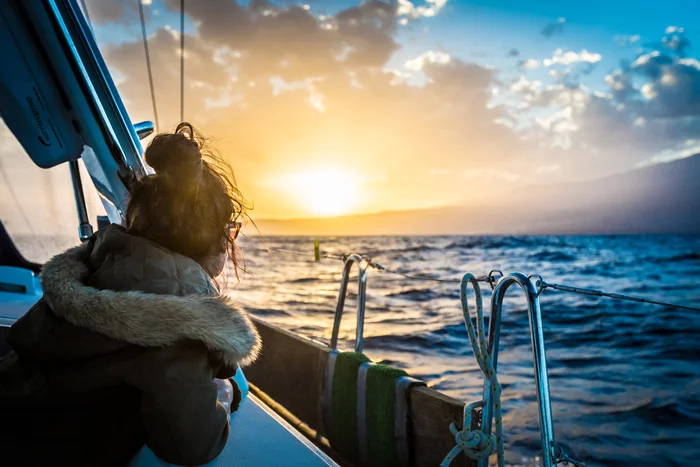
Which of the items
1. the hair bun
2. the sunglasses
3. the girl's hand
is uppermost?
the hair bun

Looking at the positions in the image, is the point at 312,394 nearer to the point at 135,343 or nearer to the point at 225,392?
the point at 225,392

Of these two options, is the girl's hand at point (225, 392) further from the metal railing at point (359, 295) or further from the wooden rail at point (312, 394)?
the metal railing at point (359, 295)

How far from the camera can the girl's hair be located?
4.58ft

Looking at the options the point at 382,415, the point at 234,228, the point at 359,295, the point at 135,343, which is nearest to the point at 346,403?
the point at 382,415

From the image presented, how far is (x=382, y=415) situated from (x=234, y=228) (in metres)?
1.54

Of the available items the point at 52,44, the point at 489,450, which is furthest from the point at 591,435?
the point at 52,44

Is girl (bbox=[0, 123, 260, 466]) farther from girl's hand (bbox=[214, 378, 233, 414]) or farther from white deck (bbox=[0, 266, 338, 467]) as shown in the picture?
girl's hand (bbox=[214, 378, 233, 414])

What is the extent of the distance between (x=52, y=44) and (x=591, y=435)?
5381mm

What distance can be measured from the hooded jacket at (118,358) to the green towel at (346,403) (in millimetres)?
1612

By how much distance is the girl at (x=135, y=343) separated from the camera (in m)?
1.17

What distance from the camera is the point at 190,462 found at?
124cm

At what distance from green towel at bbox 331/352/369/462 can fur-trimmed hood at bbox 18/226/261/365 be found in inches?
63.4

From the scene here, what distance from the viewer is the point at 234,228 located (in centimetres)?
158

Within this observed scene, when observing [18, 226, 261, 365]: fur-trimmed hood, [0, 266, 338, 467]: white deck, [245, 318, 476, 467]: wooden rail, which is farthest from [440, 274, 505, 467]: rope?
[18, 226, 261, 365]: fur-trimmed hood
